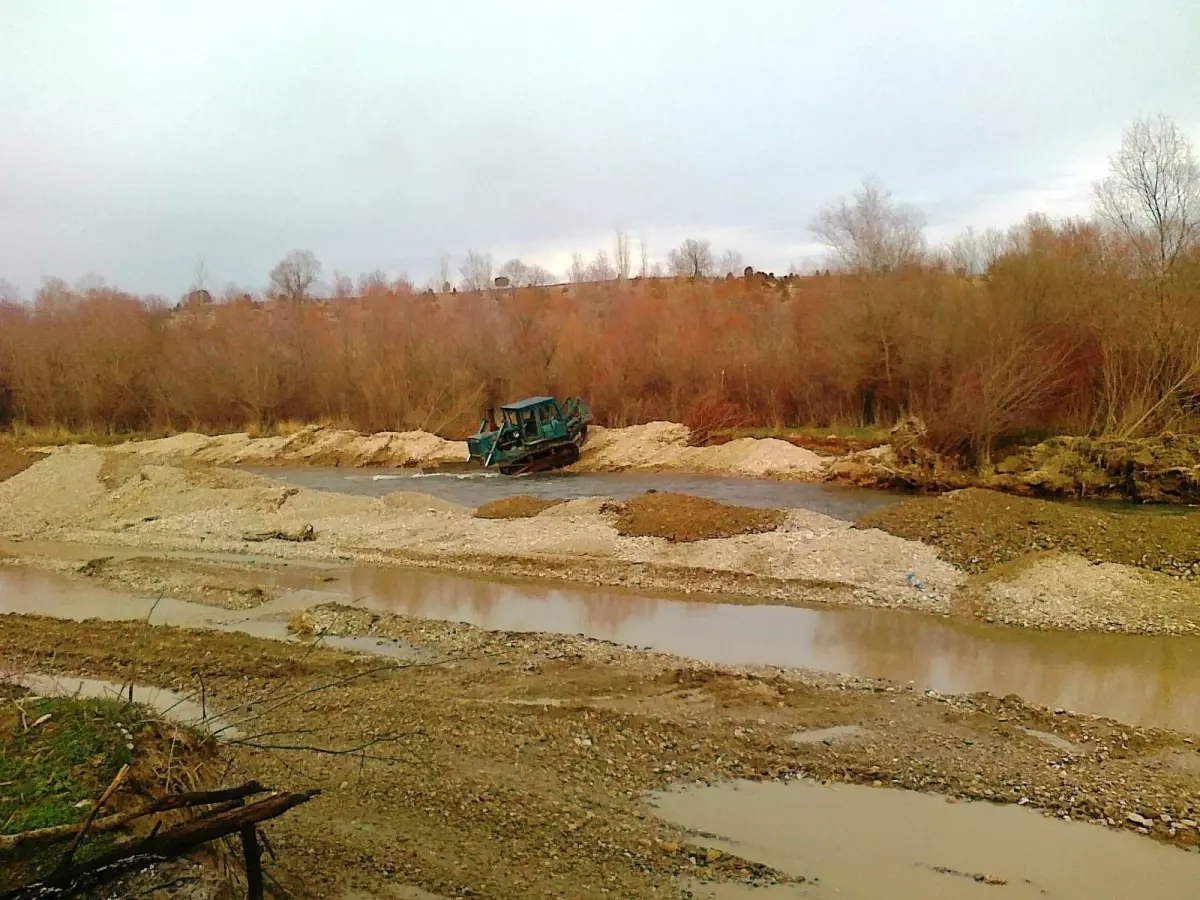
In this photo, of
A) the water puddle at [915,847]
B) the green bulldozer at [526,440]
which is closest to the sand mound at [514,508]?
the green bulldozer at [526,440]

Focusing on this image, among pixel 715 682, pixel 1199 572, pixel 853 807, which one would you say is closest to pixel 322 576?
pixel 715 682

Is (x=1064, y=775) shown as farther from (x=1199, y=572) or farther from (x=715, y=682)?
(x=1199, y=572)

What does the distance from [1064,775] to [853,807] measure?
2.06 metres

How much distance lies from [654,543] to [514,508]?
497 centimetres

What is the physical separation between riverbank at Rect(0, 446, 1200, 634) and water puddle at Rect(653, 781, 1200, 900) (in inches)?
257

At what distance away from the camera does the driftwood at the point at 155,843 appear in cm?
349

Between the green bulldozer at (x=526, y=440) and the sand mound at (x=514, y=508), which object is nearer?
the sand mound at (x=514, y=508)

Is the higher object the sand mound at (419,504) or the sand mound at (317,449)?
the sand mound at (317,449)

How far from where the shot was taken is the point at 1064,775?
750 cm

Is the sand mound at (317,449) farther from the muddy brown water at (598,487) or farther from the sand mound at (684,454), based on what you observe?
the sand mound at (684,454)

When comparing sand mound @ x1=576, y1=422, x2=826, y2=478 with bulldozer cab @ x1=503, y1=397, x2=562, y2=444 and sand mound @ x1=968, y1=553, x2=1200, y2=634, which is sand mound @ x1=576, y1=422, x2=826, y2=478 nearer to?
bulldozer cab @ x1=503, y1=397, x2=562, y2=444

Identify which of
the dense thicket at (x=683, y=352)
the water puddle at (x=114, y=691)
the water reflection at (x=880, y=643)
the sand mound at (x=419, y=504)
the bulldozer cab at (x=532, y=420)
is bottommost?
the water reflection at (x=880, y=643)

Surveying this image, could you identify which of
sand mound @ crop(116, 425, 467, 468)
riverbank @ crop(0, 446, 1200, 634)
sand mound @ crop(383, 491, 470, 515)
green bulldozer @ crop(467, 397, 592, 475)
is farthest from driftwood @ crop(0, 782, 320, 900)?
sand mound @ crop(116, 425, 467, 468)

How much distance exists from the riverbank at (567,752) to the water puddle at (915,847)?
0.58 ft
